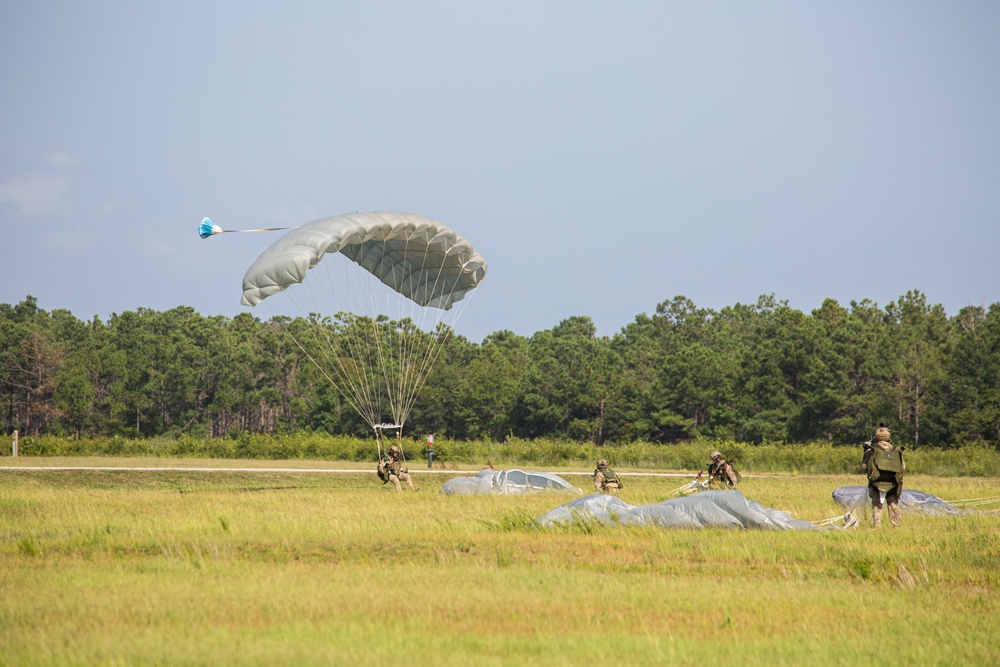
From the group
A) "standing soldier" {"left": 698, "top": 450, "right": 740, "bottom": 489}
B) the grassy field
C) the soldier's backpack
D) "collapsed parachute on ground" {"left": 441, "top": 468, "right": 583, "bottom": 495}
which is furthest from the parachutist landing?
the soldier's backpack

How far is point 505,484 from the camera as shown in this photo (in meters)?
24.5

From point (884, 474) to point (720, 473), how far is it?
25.1 feet

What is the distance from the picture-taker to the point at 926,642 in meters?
7.87

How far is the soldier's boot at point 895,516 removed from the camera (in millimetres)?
15961

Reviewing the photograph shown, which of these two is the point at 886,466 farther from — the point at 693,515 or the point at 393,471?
the point at 393,471

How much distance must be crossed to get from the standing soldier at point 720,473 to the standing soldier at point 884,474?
274 inches

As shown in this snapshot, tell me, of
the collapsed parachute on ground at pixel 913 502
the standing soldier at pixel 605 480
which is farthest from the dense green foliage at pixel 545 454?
the collapsed parachute on ground at pixel 913 502

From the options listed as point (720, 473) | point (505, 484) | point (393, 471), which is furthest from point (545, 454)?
point (720, 473)

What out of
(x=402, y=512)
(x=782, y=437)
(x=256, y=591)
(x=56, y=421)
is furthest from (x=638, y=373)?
(x=256, y=591)

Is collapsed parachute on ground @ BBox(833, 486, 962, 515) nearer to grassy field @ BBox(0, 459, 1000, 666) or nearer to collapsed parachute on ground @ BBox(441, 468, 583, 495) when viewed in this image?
grassy field @ BBox(0, 459, 1000, 666)

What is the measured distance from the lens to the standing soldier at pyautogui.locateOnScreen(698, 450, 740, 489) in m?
23.3

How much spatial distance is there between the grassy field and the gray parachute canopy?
20.2 ft

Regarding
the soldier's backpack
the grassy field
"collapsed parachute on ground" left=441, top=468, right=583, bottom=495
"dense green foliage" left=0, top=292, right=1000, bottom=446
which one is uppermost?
"dense green foliage" left=0, top=292, right=1000, bottom=446

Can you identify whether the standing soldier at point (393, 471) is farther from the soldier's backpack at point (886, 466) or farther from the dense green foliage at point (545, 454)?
the dense green foliage at point (545, 454)
